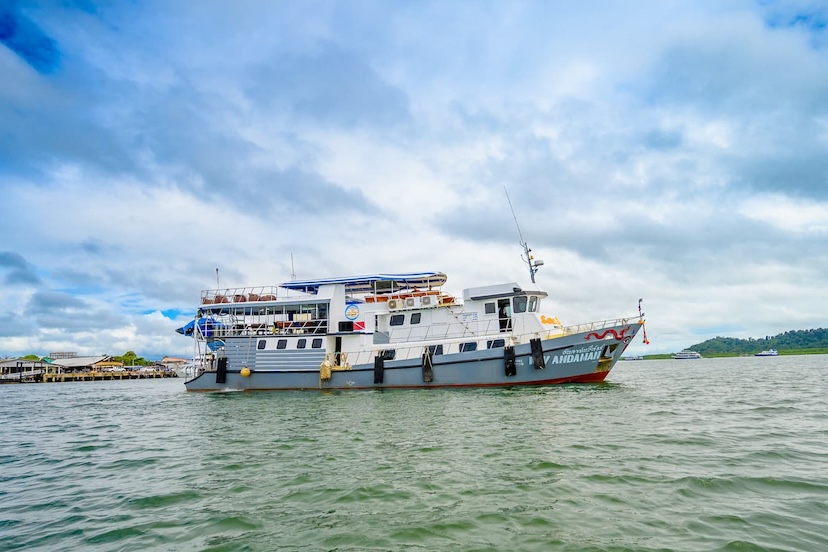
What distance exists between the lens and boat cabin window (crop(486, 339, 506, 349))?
2286 centimetres

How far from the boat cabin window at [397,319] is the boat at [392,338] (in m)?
0.06

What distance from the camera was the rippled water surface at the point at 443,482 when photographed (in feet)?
17.0

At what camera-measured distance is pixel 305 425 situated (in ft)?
44.8

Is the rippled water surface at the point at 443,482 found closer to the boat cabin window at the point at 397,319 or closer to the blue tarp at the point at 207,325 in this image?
the boat cabin window at the point at 397,319

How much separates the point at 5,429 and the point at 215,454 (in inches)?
508

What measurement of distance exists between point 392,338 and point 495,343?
19.9 feet

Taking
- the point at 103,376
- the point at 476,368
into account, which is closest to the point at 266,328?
the point at 476,368

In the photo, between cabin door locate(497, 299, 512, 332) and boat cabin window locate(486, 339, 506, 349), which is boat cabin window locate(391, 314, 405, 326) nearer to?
boat cabin window locate(486, 339, 506, 349)

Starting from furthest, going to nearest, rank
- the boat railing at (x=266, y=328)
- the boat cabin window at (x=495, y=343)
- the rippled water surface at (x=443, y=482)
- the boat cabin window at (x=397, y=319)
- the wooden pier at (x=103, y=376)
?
the wooden pier at (x=103, y=376)
the boat railing at (x=266, y=328)
the boat cabin window at (x=397, y=319)
the boat cabin window at (x=495, y=343)
the rippled water surface at (x=443, y=482)

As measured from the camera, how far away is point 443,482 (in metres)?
7.10

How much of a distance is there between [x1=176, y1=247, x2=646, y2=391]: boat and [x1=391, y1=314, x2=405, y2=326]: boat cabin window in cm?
6

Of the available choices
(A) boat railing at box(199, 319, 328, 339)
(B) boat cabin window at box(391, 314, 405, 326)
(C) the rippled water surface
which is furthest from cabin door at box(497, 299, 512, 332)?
(A) boat railing at box(199, 319, 328, 339)

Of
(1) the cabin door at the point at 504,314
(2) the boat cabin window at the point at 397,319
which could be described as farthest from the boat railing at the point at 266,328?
(1) the cabin door at the point at 504,314

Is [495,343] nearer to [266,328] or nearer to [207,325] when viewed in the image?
[266,328]
